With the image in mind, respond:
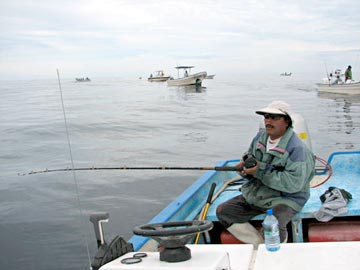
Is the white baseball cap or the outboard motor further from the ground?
the white baseball cap

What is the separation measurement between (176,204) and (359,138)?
15.9 meters

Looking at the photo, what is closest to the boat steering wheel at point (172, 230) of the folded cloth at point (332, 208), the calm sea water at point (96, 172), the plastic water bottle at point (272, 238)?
the plastic water bottle at point (272, 238)

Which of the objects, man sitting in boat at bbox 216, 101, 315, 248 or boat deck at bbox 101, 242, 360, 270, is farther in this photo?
man sitting in boat at bbox 216, 101, 315, 248

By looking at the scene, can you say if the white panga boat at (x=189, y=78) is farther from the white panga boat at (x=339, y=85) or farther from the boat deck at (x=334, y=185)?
the boat deck at (x=334, y=185)

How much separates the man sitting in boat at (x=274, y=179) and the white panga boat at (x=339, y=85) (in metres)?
32.6

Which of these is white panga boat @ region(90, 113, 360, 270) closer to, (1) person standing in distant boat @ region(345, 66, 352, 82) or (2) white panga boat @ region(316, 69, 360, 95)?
(1) person standing in distant boat @ region(345, 66, 352, 82)

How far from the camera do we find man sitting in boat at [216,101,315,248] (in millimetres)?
4016

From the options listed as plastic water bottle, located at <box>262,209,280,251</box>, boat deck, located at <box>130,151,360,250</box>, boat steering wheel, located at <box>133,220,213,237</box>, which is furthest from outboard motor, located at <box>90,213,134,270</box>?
boat deck, located at <box>130,151,360,250</box>

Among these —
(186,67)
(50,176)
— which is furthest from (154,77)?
(50,176)

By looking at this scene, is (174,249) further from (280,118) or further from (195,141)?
(195,141)

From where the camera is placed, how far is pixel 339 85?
37.3 metres

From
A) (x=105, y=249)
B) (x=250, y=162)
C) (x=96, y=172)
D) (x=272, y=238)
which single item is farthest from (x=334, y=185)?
(x=96, y=172)

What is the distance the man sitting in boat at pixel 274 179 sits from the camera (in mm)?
4016

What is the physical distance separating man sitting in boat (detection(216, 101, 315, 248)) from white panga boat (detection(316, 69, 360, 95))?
32.6 m
